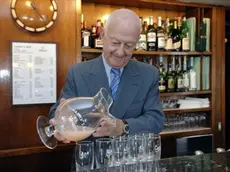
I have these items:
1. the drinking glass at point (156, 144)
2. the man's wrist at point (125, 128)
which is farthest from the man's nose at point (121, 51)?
the drinking glass at point (156, 144)

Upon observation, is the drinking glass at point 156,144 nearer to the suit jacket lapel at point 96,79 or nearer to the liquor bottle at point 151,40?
the suit jacket lapel at point 96,79

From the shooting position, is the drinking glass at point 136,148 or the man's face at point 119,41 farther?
the man's face at point 119,41

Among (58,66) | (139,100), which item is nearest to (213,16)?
(58,66)

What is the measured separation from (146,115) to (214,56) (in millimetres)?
1931

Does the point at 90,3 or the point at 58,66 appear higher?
the point at 90,3

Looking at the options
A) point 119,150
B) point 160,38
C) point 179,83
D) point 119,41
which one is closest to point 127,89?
point 119,41

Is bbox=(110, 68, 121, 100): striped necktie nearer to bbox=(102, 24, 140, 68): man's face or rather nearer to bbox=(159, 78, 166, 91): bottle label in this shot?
bbox=(102, 24, 140, 68): man's face

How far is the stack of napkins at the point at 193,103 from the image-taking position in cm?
335

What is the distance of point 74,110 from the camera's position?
131 cm

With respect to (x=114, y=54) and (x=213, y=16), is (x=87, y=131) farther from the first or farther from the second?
(x=213, y=16)

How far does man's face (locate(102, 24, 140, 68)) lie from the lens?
5.25ft

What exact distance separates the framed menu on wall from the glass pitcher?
1314 mm

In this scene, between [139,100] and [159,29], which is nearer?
[139,100]

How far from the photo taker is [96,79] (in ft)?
5.94
